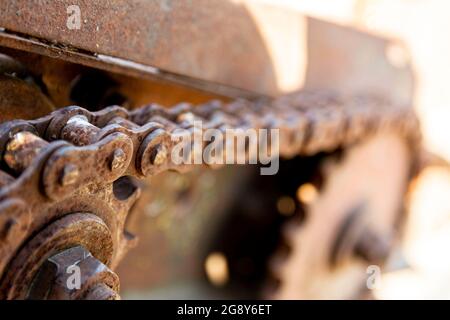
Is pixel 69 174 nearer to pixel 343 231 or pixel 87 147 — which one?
pixel 87 147

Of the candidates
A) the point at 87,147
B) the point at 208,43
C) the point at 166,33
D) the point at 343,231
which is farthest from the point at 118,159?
the point at 343,231

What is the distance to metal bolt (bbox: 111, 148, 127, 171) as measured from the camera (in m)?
0.82

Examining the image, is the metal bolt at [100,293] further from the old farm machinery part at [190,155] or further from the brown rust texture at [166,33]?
the brown rust texture at [166,33]

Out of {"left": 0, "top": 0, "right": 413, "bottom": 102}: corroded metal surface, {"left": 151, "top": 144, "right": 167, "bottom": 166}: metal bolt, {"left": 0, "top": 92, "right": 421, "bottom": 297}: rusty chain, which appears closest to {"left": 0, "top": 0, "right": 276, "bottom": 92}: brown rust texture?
{"left": 0, "top": 0, "right": 413, "bottom": 102}: corroded metal surface

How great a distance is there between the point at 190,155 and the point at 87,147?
0.33 meters

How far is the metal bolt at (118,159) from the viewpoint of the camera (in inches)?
32.2

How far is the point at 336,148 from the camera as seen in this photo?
192 centimetres

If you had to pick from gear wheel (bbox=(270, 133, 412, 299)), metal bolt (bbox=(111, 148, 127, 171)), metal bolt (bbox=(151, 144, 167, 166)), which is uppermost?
gear wheel (bbox=(270, 133, 412, 299))

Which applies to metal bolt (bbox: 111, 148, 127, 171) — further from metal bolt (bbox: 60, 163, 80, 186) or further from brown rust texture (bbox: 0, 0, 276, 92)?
brown rust texture (bbox: 0, 0, 276, 92)

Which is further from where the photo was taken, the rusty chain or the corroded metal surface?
the corroded metal surface

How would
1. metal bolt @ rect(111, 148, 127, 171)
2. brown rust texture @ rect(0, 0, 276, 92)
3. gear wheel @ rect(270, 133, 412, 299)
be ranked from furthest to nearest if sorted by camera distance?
gear wheel @ rect(270, 133, 412, 299) < brown rust texture @ rect(0, 0, 276, 92) < metal bolt @ rect(111, 148, 127, 171)

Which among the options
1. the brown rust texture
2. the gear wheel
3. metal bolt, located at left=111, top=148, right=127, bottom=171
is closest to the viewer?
metal bolt, located at left=111, top=148, right=127, bottom=171

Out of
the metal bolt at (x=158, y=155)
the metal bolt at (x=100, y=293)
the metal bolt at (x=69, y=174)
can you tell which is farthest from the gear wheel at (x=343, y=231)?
the metal bolt at (x=69, y=174)

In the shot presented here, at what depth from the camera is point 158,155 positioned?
93 centimetres
